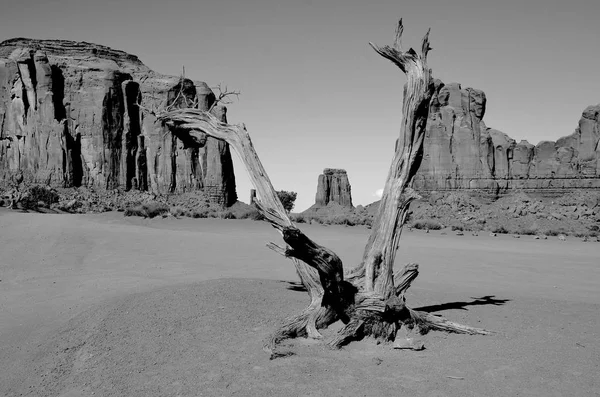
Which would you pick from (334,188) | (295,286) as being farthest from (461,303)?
(334,188)

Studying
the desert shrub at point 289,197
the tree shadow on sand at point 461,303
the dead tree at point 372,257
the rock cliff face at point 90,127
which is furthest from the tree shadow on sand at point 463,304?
the desert shrub at point 289,197

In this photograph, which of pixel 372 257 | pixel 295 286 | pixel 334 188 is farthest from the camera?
pixel 334 188

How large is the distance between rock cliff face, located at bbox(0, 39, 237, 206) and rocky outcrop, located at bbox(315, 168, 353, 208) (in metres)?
20.1

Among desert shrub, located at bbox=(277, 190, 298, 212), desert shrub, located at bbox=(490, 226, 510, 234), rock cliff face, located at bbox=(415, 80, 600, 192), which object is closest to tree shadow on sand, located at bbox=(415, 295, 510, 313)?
desert shrub, located at bbox=(490, 226, 510, 234)

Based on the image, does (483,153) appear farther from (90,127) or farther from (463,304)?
(463,304)

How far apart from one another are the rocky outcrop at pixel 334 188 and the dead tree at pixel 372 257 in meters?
78.2

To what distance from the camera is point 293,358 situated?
552 cm

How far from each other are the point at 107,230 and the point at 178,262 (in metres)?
6.15

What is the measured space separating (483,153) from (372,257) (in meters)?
62.6

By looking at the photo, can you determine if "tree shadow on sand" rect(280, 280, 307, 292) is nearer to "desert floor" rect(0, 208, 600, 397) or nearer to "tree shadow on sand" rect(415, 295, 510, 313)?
"desert floor" rect(0, 208, 600, 397)

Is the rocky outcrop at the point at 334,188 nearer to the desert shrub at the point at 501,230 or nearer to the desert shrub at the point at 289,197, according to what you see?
the desert shrub at the point at 289,197

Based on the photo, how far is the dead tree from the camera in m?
6.19

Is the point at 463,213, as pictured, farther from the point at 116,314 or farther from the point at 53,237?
the point at 116,314

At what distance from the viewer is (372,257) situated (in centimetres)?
689
